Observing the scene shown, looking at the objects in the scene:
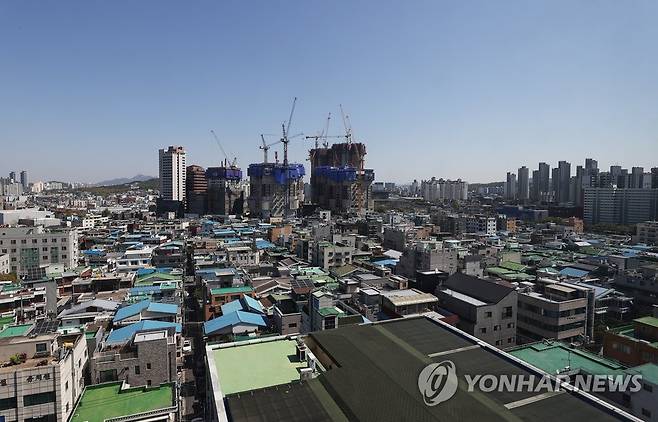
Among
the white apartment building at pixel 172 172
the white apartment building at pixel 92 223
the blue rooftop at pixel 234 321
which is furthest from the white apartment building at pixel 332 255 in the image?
the white apartment building at pixel 172 172

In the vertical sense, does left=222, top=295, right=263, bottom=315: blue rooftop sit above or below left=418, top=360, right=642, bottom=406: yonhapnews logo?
below

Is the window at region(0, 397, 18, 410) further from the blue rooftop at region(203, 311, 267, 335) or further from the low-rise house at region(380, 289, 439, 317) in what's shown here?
the low-rise house at region(380, 289, 439, 317)

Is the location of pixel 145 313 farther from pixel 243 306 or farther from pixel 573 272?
pixel 573 272

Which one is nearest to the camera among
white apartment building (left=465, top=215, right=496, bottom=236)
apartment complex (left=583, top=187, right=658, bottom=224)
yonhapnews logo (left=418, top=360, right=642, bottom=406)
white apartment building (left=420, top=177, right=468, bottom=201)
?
yonhapnews logo (left=418, top=360, right=642, bottom=406)

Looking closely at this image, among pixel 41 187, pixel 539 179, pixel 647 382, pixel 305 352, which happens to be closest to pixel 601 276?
pixel 647 382

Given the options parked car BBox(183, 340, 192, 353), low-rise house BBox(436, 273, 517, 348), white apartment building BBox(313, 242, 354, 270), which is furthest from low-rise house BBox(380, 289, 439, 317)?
white apartment building BBox(313, 242, 354, 270)

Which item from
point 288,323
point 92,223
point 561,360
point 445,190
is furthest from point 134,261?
point 445,190
